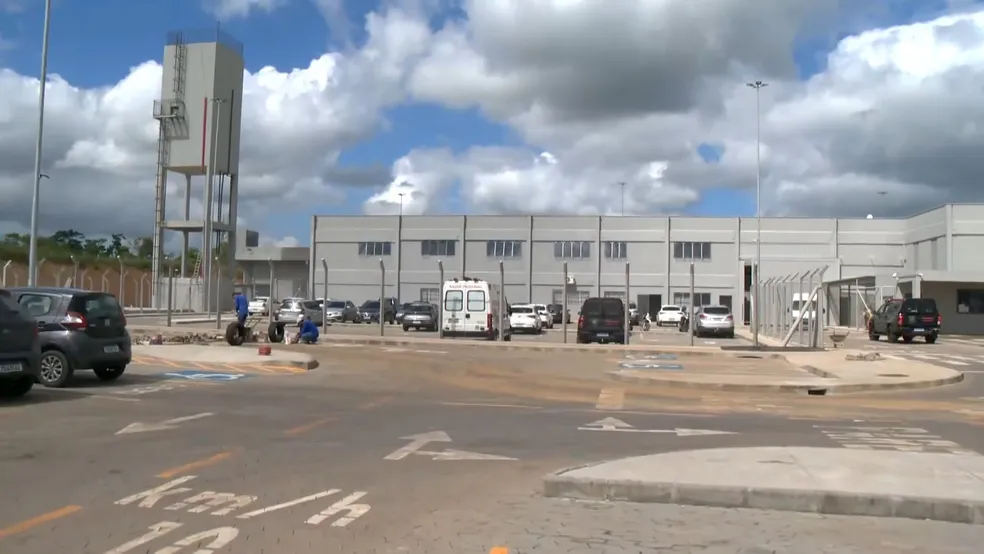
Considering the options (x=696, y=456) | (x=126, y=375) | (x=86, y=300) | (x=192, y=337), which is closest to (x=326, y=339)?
(x=192, y=337)

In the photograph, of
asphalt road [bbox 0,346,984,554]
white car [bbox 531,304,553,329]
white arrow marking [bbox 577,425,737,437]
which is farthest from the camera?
white car [bbox 531,304,553,329]

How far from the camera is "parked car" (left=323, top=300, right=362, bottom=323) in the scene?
172 ft

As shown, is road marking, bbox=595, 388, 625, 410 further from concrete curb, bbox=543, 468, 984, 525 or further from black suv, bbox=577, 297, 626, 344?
black suv, bbox=577, 297, 626, 344

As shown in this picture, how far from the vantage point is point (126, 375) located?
17.0 metres

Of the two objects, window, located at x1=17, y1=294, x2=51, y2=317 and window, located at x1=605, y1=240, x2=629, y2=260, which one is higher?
window, located at x1=605, y1=240, x2=629, y2=260

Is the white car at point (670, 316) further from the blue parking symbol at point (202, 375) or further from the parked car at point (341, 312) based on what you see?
the blue parking symbol at point (202, 375)

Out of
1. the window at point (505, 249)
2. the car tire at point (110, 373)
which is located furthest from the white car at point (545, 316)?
the car tire at point (110, 373)

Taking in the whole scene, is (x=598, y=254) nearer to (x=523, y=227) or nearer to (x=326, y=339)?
(x=523, y=227)

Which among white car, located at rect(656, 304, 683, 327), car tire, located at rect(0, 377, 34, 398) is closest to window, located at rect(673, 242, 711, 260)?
white car, located at rect(656, 304, 683, 327)

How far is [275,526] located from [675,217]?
207 ft

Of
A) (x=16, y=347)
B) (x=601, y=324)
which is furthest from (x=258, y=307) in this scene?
(x=16, y=347)

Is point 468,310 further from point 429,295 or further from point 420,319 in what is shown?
point 429,295

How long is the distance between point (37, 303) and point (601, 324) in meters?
20.1

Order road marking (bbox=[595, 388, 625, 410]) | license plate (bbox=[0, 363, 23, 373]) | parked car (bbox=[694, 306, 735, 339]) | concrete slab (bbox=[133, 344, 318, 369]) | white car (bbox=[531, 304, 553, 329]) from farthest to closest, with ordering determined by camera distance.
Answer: white car (bbox=[531, 304, 553, 329]), parked car (bbox=[694, 306, 735, 339]), concrete slab (bbox=[133, 344, 318, 369]), road marking (bbox=[595, 388, 625, 410]), license plate (bbox=[0, 363, 23, 373])
